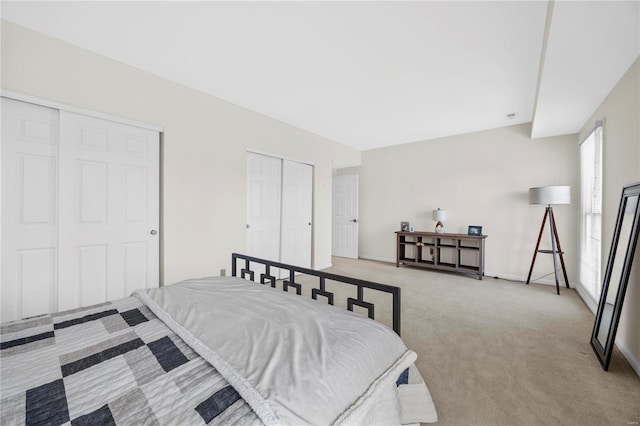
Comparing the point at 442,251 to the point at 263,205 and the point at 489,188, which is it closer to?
the point at 489,188

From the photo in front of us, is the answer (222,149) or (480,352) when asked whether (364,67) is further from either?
(480,352)

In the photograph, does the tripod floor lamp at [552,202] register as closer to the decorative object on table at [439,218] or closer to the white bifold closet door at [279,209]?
the decorative object on table at [439,218]

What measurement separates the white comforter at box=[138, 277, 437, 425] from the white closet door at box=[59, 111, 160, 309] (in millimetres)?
1324

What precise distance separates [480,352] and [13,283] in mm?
3691

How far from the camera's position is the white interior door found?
20.2 feet

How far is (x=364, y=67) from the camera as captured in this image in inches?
100

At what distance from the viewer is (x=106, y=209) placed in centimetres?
245

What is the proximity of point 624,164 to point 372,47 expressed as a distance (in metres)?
2.30

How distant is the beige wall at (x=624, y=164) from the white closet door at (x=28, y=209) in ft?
14.8

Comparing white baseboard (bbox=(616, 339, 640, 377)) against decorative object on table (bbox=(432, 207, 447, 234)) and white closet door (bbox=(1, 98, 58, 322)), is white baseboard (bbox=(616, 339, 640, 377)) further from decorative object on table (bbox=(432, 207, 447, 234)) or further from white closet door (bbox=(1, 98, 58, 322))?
white closet door (bbox=(1, 98, 58, 322))

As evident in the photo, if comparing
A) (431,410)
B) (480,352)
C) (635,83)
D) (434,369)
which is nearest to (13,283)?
(431,410)

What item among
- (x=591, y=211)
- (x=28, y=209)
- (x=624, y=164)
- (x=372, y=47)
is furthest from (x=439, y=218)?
(x=28, y=209)

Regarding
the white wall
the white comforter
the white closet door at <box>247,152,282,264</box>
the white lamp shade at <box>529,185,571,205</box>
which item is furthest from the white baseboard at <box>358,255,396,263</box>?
the white comforter

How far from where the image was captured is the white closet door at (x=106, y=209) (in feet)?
7.40
